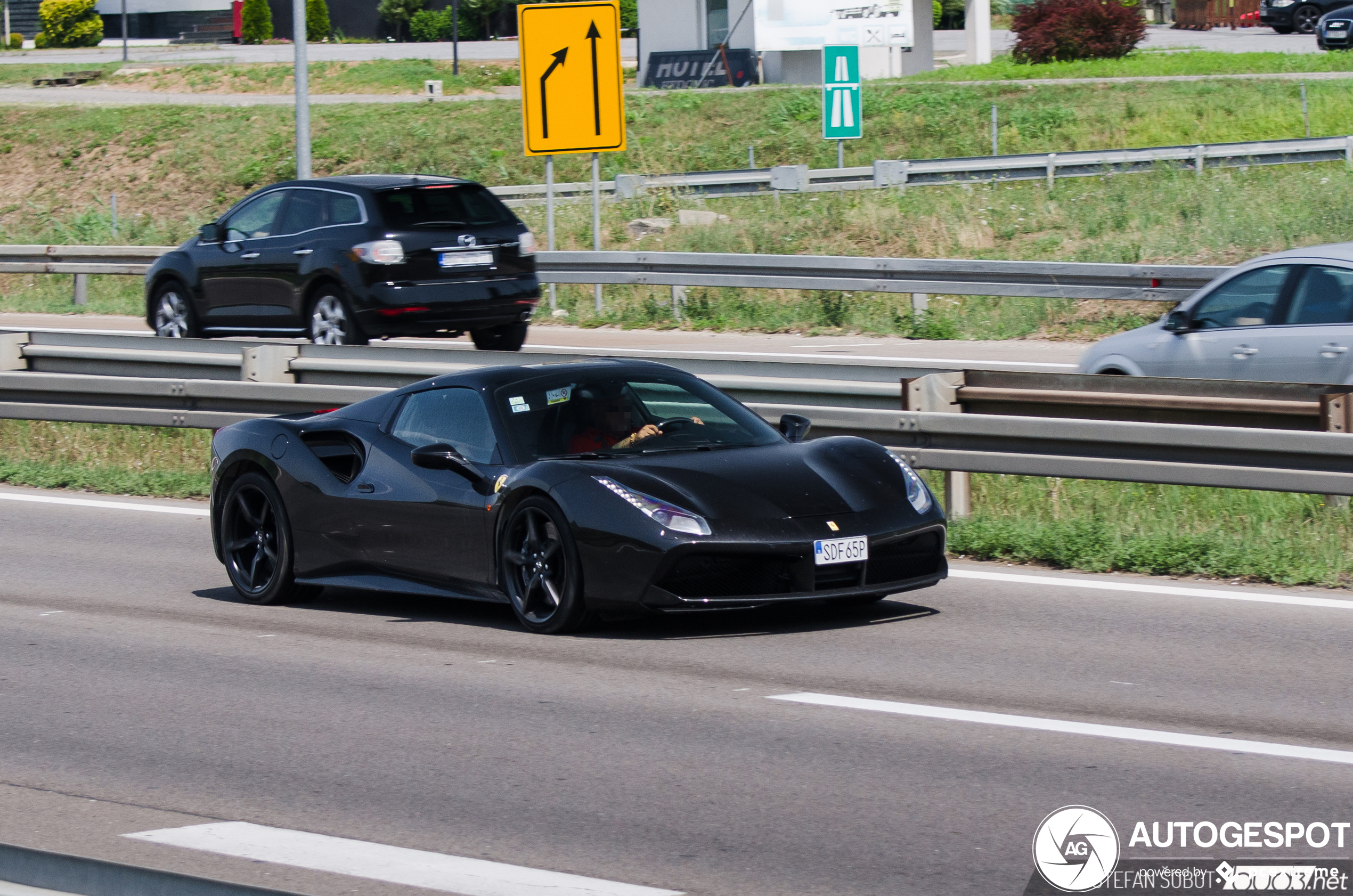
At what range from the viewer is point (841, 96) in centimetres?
2612

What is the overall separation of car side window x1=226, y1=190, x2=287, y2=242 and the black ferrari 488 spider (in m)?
8.62

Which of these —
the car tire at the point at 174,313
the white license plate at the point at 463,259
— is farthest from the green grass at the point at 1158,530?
the car tire at the point at 174,313

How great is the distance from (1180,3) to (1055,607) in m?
72.1

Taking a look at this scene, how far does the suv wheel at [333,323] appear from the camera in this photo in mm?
17219

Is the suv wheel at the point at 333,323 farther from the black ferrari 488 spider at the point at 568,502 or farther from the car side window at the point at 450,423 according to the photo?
the car side window at the point at 450,423

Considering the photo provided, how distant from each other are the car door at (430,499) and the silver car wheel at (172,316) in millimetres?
10719

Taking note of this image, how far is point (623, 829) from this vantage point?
17.9 feet

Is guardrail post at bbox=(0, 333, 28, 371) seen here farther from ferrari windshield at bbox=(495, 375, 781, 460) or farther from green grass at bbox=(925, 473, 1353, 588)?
ferrari windshield at bbox=(495, 375, 781, 460)

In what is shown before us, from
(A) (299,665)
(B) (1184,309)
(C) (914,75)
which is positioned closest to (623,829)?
(A) (299,665)

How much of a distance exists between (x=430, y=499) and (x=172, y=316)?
454 inches

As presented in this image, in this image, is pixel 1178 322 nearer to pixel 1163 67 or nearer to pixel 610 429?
pixel 610 429

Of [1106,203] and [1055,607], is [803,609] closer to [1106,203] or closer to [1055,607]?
[1055,607]

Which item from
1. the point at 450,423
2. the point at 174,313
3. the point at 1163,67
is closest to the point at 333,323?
the point at 174,313

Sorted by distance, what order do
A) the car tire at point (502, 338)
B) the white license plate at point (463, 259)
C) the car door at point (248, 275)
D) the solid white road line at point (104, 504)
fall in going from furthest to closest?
the car tire at point (502, 338)
the car door at point (248, 275)
the white license plate at point (463, 259)
the solid white road line at point (104, 504)
